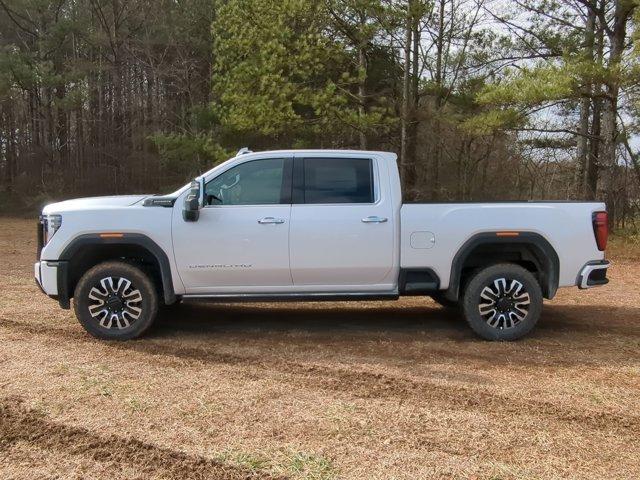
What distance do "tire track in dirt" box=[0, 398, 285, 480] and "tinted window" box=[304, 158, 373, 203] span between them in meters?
3.11

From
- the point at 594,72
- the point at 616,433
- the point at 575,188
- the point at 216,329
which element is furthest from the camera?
the point at 575,188

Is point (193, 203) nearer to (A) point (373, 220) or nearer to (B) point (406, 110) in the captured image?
(A) point (373, 220)

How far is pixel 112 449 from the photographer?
3.55 m

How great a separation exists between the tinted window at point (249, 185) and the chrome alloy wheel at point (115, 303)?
1239 millimetres

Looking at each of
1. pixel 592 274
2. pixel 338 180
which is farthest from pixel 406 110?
pixel 592 274

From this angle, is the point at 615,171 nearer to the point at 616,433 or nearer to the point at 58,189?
the point at 616,433

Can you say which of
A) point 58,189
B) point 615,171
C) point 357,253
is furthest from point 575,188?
point 58,189

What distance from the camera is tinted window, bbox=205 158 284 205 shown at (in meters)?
5.98

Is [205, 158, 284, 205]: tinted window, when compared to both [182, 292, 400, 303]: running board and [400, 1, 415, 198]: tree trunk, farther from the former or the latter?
[400, 1, 415, 198]: tree trunk

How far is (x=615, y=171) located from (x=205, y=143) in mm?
14133

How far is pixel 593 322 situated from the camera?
7.02 metres

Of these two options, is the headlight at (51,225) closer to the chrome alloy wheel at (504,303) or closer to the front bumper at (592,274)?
the chrome alloy wheel at (504,303)

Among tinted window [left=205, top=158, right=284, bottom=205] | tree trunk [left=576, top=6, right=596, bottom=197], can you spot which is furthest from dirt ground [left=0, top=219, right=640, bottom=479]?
tree trunk [left=576, top=6, right=596, bottom=197]

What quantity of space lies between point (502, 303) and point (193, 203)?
335 cm
